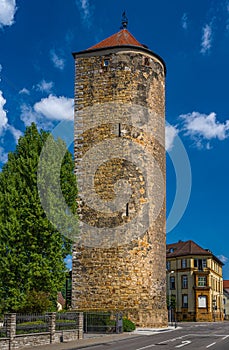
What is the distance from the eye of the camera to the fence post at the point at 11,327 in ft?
52.0

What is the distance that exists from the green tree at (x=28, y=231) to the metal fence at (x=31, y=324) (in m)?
4.05

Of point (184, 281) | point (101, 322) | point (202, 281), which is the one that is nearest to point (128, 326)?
point (101, 322)

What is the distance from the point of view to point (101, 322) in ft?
80.5

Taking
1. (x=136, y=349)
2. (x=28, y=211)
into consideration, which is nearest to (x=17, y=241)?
(x=28, y=211)

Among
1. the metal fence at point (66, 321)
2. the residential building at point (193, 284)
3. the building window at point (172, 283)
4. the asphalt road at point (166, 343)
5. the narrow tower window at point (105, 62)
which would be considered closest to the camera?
the asphalt road at point (166, 343)

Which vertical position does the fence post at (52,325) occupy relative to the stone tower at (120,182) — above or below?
below

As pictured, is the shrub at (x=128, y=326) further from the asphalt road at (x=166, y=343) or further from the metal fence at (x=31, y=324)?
the metal fence at (x=31, y=324)

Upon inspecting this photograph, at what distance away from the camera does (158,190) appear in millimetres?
29594

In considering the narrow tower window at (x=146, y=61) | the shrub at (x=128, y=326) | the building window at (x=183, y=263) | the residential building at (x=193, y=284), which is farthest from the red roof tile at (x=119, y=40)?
the building window at (x=183, y=263)

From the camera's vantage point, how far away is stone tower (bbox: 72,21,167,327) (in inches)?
1067

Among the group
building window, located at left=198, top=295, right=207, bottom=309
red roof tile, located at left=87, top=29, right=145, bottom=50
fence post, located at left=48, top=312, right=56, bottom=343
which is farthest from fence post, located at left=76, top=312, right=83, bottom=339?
building window, located at left=198, top=295, right=207, bottom=309

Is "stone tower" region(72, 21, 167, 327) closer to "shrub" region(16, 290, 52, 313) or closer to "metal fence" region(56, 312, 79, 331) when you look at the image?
"shrub" region(16, 290, 52, 313)

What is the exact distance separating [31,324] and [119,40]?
67.8 ft

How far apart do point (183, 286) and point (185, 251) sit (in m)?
4.93
